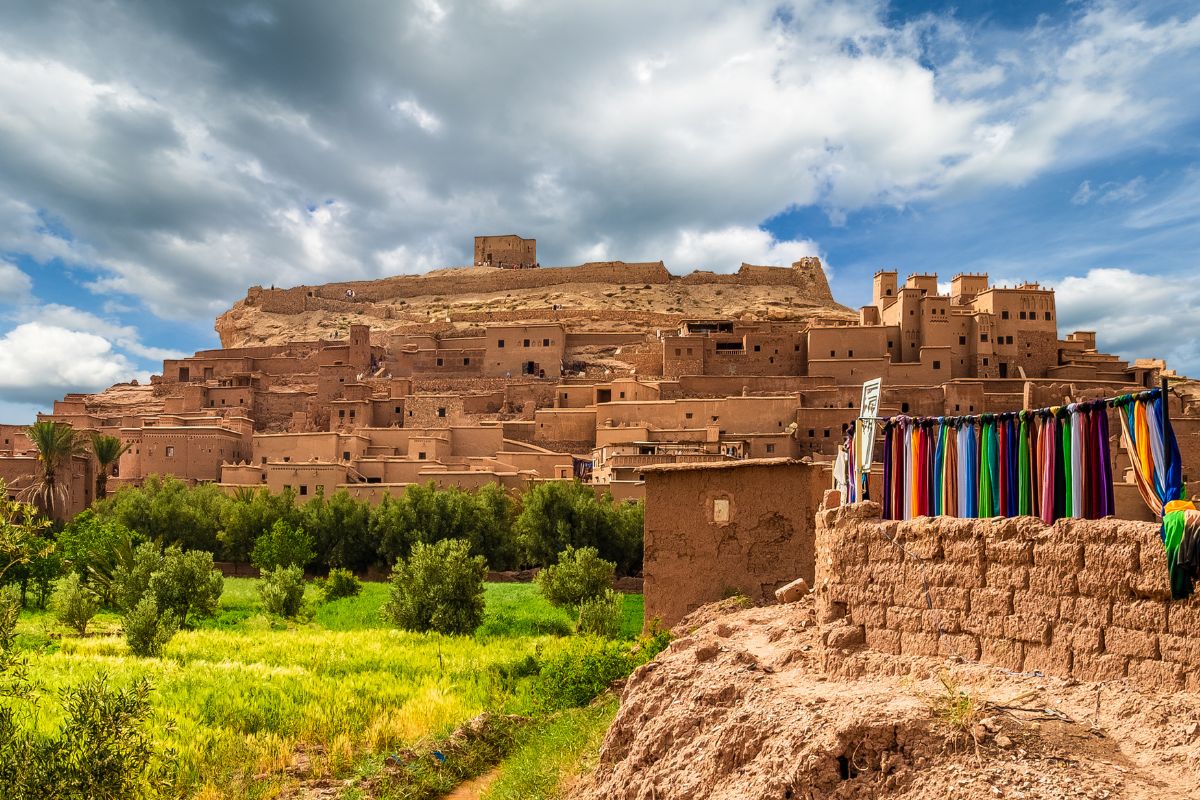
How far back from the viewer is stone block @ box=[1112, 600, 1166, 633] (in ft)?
14.1

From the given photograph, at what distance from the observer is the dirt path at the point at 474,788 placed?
29.5 feet

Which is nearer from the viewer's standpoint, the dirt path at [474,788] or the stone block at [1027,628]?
the stone block at [1027,628]

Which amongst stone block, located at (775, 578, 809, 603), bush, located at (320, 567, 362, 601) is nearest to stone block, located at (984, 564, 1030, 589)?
stone block, located at (775, 578, 809, 603)

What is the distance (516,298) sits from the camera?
69.2 metres

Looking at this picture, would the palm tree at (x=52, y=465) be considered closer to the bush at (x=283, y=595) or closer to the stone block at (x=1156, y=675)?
the bush at (x=283, y=595)

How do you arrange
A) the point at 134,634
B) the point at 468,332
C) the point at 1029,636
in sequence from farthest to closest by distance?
the point at 468,332 → the point at 134,634 → the point at 1029,636

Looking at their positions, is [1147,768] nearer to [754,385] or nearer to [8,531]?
[8,531]

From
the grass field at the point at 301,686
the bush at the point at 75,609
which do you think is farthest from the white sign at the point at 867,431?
the bush at the point at 75,609

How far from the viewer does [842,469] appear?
26.0 feet

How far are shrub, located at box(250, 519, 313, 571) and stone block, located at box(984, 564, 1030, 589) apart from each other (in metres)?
24.9

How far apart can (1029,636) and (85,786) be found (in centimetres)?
632

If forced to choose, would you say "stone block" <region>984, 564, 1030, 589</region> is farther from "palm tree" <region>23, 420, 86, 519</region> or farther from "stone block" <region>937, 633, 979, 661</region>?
"palm tree" <region>23, 420, 86, 519</region>

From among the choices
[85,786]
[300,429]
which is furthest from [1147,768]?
[300,429]

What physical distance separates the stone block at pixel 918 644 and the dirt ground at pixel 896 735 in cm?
13
